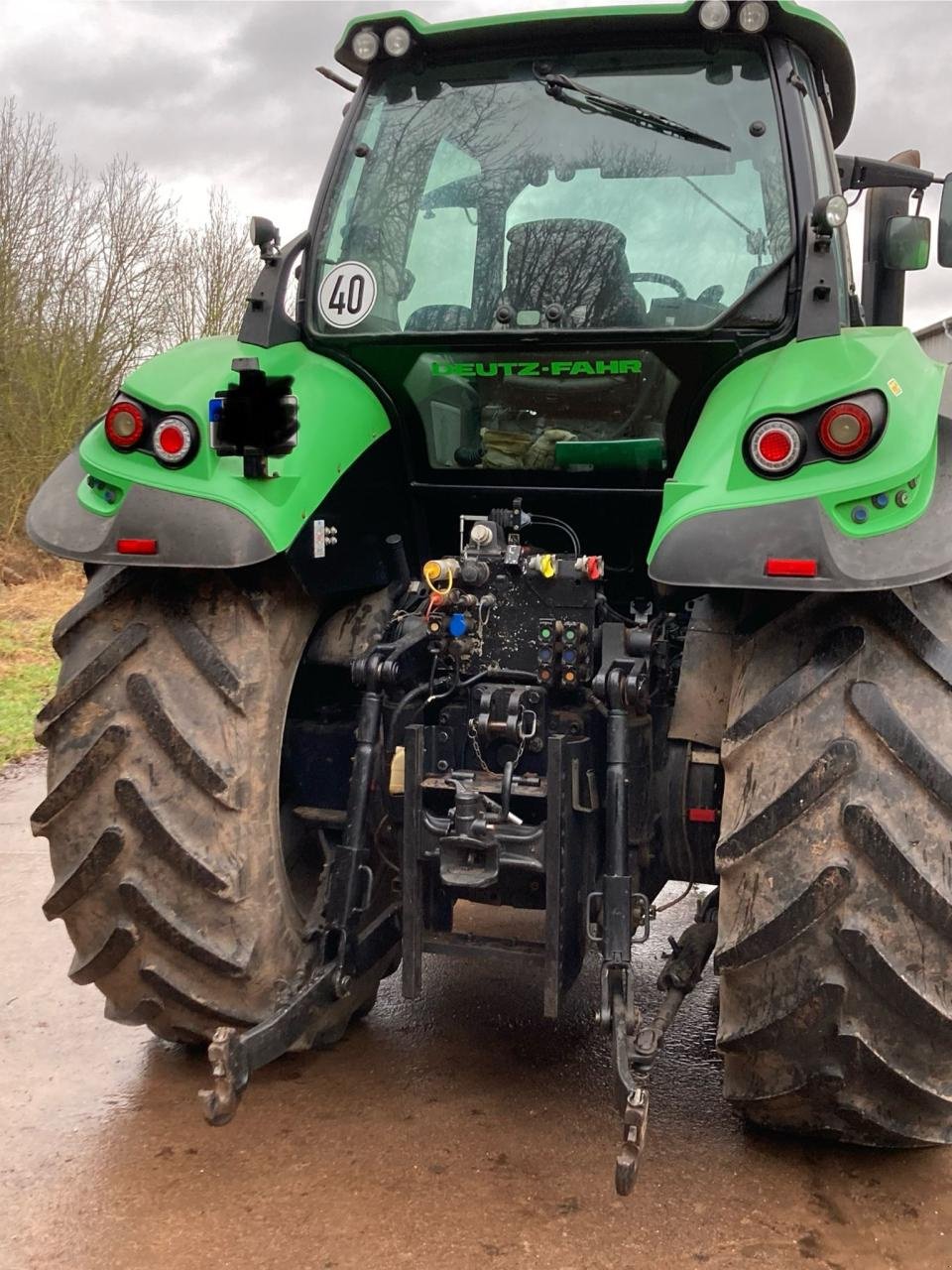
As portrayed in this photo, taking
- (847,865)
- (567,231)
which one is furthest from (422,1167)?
(567,231)

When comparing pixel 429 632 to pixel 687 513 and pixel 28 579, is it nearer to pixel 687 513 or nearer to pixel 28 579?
pixel 687 513

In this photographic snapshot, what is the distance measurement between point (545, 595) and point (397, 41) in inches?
63.8

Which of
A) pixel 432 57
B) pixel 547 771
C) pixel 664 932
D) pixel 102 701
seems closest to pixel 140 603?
pixel 102 701

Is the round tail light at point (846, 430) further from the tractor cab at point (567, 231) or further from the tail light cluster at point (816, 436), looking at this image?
the tractor cab at point (567, 231)

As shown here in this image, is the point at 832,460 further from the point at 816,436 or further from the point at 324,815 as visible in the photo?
the point at 324,815

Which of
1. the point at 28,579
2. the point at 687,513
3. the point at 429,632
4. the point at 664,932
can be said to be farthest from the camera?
the point at 28,579

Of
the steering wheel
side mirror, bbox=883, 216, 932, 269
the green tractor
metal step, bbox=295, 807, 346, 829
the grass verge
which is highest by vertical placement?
side mirror, bbox=883, 216, 932, 269

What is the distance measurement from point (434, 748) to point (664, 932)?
206 cm

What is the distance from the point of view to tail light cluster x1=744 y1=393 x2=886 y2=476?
97.7 inches

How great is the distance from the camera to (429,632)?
10.3ft

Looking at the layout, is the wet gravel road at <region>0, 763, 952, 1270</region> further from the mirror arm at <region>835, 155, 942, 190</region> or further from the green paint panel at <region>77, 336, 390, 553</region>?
the mirror arm at <region>835, 155, 942, 190</region>

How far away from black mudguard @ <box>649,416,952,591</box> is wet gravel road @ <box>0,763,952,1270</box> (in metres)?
1.38

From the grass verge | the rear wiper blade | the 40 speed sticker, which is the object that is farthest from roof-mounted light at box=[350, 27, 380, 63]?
the grass verge

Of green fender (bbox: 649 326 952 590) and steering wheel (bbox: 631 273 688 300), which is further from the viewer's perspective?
steering wheel (bbox: 631 273 688 300)
